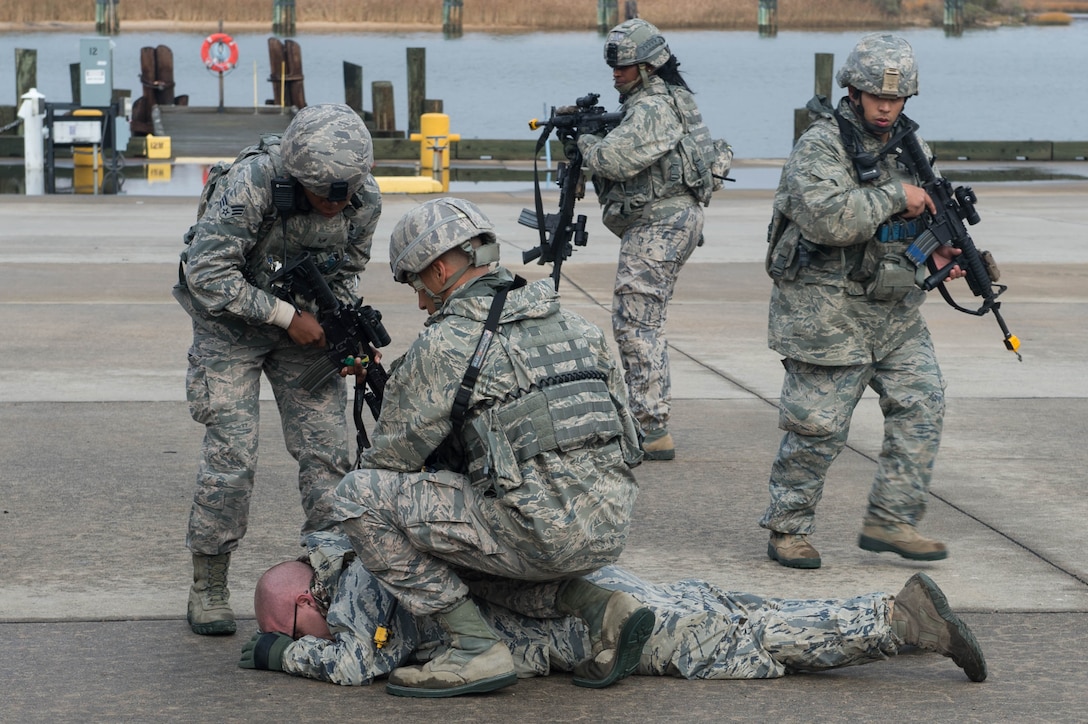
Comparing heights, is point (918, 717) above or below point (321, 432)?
below

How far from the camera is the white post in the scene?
2230cm

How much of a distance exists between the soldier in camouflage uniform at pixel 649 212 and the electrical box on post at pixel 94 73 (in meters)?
18.6

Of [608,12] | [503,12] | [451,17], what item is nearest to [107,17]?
[451,17]

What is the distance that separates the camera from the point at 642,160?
722 cm

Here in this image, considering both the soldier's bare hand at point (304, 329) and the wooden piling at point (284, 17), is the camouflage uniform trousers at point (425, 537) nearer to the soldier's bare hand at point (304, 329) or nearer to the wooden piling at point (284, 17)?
the soldier's bare hand at point (304, 329)

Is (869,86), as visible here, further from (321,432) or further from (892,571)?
(321,432)

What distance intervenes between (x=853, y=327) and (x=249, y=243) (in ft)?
7.15

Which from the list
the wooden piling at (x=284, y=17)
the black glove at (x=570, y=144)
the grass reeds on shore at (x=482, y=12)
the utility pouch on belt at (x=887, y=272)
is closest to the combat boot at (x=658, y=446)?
the black glove at (x=570, y=144)

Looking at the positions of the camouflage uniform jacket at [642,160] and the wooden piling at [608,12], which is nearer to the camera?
the camouflage uniform jacket at [642,160]

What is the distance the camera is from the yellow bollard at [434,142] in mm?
21938

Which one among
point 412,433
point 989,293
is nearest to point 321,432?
point 412,433

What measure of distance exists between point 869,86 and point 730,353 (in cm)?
477

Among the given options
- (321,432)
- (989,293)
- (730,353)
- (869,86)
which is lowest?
(730,353)

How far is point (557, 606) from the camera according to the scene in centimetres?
452
